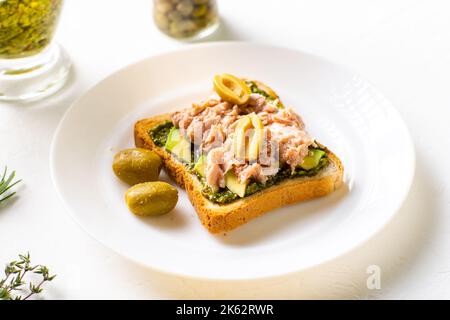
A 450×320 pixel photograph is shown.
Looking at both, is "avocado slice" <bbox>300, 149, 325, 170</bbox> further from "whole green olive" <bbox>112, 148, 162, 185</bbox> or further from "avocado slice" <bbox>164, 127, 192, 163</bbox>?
"whole green olive" <bbox>112, 148, 162, 185</bbox>

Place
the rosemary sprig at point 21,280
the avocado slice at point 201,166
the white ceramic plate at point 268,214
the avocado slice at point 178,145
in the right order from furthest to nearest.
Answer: the avocado slice at point 178,145, the avocado slice at point 201,166, the white ceramic plate at point 268,214, the rosemary sprig at point 21,280

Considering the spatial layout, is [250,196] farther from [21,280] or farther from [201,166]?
[21,280]

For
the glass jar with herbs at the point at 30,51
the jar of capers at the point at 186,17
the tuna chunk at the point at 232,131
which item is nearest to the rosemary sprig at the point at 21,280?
the tuna chunk at the point at 232,131

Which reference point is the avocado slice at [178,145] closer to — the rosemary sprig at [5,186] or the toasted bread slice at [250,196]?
the toasted bread slice at [250,196]

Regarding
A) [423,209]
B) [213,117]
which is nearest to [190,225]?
[213,117]

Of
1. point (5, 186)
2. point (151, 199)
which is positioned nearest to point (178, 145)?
point (151, 199)

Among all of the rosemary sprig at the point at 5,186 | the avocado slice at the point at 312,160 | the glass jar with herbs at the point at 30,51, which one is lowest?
the rosemary sprig at the point at 5,186
